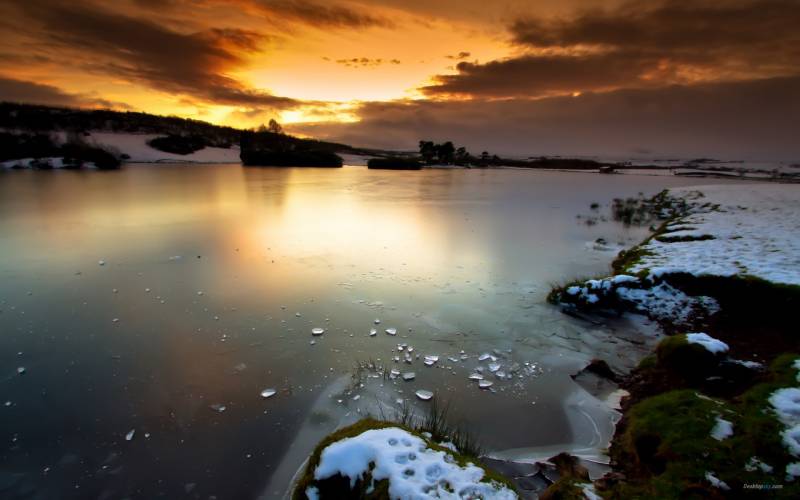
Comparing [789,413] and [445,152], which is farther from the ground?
[445,152]

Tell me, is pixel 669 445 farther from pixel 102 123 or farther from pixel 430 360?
pixel 102 123

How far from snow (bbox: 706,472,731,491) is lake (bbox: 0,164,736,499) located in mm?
1545

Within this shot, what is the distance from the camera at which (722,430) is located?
139 inches

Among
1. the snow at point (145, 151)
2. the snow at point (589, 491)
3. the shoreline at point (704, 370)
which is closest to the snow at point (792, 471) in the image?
the shoreline at point (704, 370)

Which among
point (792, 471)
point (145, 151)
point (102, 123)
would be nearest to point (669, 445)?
point (792, 471)

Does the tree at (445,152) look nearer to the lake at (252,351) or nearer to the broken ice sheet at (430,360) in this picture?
the lake at (252,351)

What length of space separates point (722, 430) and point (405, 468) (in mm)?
3111

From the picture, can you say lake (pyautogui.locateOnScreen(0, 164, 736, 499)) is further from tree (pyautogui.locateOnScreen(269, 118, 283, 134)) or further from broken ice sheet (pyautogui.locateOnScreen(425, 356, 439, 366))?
tree (pyautogui.locateOnScreen(269, 118, 283, 134))

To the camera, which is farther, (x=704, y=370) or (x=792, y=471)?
(x=704, y=370)

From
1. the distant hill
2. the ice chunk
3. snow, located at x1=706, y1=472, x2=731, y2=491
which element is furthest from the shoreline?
the distant hill

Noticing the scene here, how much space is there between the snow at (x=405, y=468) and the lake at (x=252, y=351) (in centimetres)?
145

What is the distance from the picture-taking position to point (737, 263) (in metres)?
9.15

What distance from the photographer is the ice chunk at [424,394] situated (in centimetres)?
539

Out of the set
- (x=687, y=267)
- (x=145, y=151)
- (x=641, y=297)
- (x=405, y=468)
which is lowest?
(x=641, y=297)
